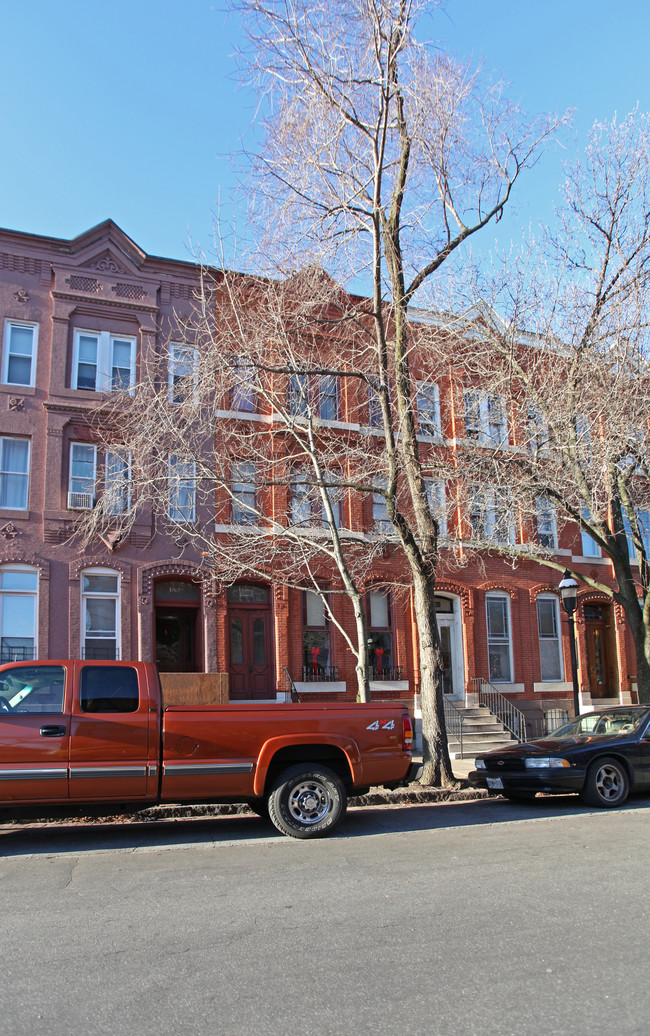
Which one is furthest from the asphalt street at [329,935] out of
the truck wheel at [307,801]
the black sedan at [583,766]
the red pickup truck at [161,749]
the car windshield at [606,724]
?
the car windshield at [606,724]

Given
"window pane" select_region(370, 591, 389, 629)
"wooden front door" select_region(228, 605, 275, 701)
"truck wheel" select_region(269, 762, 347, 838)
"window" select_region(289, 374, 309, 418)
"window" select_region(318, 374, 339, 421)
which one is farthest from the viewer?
"window pane" select_region(370, 591, 389, 629)

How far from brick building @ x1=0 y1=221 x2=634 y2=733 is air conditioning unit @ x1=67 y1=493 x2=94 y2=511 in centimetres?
3

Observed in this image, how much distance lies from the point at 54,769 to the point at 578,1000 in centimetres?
561

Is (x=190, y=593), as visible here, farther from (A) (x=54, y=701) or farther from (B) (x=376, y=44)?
(B) (x=376, y=44)

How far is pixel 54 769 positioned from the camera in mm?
7988

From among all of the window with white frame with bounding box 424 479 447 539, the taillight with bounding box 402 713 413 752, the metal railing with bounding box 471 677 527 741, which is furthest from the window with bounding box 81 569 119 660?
the taillight with bounding box 402 713 413 752

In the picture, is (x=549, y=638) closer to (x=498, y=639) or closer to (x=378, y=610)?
(x=498, y=639)

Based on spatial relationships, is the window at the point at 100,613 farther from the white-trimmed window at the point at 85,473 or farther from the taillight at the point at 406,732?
the taillight at the point at 406,732

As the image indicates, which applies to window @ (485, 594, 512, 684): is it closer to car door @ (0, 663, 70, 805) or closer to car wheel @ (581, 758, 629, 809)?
car wheel @ (581, 758, 629, 809)

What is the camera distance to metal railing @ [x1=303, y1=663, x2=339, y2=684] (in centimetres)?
1944

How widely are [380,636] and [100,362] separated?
9702mm

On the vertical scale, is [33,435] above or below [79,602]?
above

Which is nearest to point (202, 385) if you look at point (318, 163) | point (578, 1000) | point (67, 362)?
point (318, 163)

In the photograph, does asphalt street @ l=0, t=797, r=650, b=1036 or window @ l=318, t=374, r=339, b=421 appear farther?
window @ l=318, t=374, r=339, b=421
